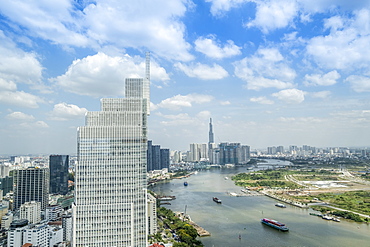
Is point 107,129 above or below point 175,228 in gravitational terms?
above

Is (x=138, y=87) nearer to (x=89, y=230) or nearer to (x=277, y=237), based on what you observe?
(x=89, y=230)

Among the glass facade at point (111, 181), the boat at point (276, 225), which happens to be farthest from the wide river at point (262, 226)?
the glass facade at point (111, 181)

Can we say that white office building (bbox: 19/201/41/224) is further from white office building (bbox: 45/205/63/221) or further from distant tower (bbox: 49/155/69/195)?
distant tower (bbox: 49/155/69/195)

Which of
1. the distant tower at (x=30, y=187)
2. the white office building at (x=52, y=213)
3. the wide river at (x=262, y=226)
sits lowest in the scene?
the wide river at (x=262, y=226)

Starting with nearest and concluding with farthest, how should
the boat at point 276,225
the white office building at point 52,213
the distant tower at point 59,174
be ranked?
the boat at point 276,225, the white office building at point 52,213, the distant tower at point 59,174

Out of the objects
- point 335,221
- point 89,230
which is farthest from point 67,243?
point 335,221

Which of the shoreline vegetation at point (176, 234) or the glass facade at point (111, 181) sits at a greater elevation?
the glass facade at point (111, 181)

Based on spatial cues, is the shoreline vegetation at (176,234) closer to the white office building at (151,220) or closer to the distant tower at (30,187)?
the white office building at (151,220)

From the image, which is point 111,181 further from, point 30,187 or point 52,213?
point 30,187
